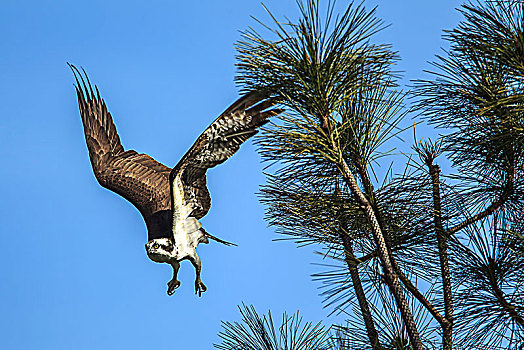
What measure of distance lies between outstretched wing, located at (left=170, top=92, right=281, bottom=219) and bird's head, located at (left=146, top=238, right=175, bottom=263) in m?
0.30

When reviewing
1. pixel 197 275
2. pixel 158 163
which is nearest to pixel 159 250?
pixel 197 275

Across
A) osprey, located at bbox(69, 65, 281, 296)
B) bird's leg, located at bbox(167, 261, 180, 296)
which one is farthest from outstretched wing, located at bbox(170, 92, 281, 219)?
bird's leg, located at bbox(167, 261, 180, 296)

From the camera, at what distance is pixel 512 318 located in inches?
152

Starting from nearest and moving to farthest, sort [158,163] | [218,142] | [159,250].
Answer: [218,142] → [159,250] → [158,163]

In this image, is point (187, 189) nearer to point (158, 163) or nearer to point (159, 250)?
point (159, 250)

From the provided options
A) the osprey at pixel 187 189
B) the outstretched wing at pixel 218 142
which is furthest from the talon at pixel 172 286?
the outstretched wing at pixel 218 142

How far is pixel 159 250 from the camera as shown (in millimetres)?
5027

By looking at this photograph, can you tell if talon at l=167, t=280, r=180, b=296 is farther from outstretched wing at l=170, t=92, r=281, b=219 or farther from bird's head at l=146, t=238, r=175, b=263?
outstretched wing at l=170, t=92, r=281, b=219

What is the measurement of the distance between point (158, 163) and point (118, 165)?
0.39 m

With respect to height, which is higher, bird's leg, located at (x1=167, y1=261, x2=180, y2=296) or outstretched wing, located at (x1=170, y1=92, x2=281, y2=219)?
outstretched wing, located at (x1=170, y1=92, x2=281, y2=219)

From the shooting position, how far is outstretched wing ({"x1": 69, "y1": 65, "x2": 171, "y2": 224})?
625 cm

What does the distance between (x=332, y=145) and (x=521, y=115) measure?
106 centimetres

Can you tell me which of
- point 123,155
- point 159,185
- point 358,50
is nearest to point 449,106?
point 358,50

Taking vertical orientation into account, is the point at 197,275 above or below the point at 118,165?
below
